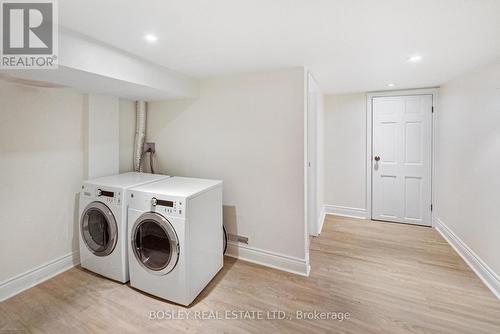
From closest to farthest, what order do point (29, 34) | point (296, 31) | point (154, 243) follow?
point (29, 34) < point (296, 31) < point (154, 243)

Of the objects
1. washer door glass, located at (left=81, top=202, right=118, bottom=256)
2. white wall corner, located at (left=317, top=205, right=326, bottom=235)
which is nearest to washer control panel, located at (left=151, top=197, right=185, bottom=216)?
washer door glass, located at (left=81, top=202, right=118, bottom=256)

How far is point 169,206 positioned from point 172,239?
0.27m

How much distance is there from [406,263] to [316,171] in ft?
4.66

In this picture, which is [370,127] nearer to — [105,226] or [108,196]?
[108,196]

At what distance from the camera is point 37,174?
209 centimetres

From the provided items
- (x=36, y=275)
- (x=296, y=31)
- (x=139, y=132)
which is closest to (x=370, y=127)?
(x=296, y=31)

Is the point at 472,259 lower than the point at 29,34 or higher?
lower

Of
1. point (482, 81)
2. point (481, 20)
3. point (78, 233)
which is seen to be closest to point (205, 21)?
point (481, 20)

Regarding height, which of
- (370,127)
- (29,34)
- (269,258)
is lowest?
(269,258)

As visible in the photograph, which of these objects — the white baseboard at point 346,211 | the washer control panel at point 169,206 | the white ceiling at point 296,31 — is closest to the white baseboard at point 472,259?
the white baseboard at point 346,211

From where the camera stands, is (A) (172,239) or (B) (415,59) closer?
(A) (172,239)

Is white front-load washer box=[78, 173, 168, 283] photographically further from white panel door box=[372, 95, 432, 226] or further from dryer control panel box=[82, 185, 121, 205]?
white panel door box=[372, 95, 432, 226]

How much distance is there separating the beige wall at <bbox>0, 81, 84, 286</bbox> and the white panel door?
161 inches

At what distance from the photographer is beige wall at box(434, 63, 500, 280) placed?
2066mm
